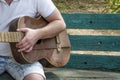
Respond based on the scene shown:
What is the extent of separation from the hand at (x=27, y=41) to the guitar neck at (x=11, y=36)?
1.3 inches

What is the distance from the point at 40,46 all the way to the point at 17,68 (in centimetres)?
26

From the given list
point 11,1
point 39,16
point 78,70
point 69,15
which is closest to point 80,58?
point 78,70

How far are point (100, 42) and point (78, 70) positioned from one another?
34cm

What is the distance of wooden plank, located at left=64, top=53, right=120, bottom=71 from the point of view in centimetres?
376

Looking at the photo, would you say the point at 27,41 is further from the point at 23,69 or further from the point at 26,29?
the point at 23,69

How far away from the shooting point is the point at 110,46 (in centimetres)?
375

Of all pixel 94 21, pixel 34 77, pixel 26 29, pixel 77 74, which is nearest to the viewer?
pixel 34 77

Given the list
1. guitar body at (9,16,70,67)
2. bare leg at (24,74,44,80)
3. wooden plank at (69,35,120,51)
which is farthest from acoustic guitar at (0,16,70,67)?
wooden plank at (69,35,120,51)

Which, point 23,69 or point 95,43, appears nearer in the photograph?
point 23,69

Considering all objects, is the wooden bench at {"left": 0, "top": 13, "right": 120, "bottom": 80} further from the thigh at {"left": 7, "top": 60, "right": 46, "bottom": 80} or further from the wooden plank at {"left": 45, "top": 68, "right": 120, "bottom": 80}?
the thigh at {"left": 7, "top": 60, "right": 46, "bottom": 80}

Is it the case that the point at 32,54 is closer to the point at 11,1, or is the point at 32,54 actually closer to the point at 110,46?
the point at 11,1

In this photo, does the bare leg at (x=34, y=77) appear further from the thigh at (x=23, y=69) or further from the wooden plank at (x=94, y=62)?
the wooden plank at (x=94, y=62)

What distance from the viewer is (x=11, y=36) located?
9.80 feet

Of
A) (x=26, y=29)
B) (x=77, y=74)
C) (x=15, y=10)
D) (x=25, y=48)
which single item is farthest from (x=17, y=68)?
(x=77, y=74)
